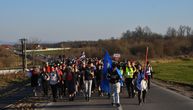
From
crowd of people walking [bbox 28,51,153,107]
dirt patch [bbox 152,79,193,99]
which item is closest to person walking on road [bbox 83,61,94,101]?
crowd of people walking [bbox 28,51,153,107]

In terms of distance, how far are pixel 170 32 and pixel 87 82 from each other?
15096 centimetres

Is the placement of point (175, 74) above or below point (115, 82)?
below

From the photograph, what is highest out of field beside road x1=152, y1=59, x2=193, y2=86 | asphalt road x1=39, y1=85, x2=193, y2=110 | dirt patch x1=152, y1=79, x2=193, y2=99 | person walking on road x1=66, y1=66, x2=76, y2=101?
person walking on road x1=66, y1=66, x2=76, y2=101

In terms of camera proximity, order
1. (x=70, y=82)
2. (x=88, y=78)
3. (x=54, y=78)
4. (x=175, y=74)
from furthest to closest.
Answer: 1. (x=175, y=74)
2. (x=54, y=78)
3. (x=70, y=82)
4. (x=88, y=78)

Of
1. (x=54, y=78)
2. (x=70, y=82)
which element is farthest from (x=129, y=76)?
(x=54, y=78)

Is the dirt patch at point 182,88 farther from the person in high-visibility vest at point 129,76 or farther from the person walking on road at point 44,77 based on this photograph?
the person walking on road at point 44,77

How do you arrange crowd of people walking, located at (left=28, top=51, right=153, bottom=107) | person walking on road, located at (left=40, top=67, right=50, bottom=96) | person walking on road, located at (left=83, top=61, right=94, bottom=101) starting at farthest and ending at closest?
person walking on road, located at (left=40, top=67, right=50, bottom=96) → person walking on road, located at (left=83, top=61, right=94, bottom=101) → crowd of people walking, located at (left=28, top=51, right=153, bottom=107)

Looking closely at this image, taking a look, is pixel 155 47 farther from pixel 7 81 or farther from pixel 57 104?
pixel 57 104

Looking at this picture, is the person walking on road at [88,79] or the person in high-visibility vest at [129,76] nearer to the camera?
the person walking on road at [88,79]

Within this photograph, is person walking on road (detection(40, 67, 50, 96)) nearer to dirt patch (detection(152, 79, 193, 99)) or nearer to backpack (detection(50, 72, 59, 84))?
backpack (detection(50, 72, 59, 84))

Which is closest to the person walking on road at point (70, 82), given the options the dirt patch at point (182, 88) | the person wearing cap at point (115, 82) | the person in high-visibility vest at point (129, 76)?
the person in high-visibility vest at point (129, 76)

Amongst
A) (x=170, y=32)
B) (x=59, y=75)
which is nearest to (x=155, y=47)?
(x=170, y=32)

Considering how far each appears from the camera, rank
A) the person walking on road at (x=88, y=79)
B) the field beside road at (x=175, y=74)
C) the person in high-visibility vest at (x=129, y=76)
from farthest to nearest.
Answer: the field beside road at (x=175, y=74) → the person in high-visibility vest at (x=129, y=76) → the person walking on road at (x=88, y=79)

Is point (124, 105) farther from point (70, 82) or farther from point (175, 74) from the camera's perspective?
point (175, 74)
